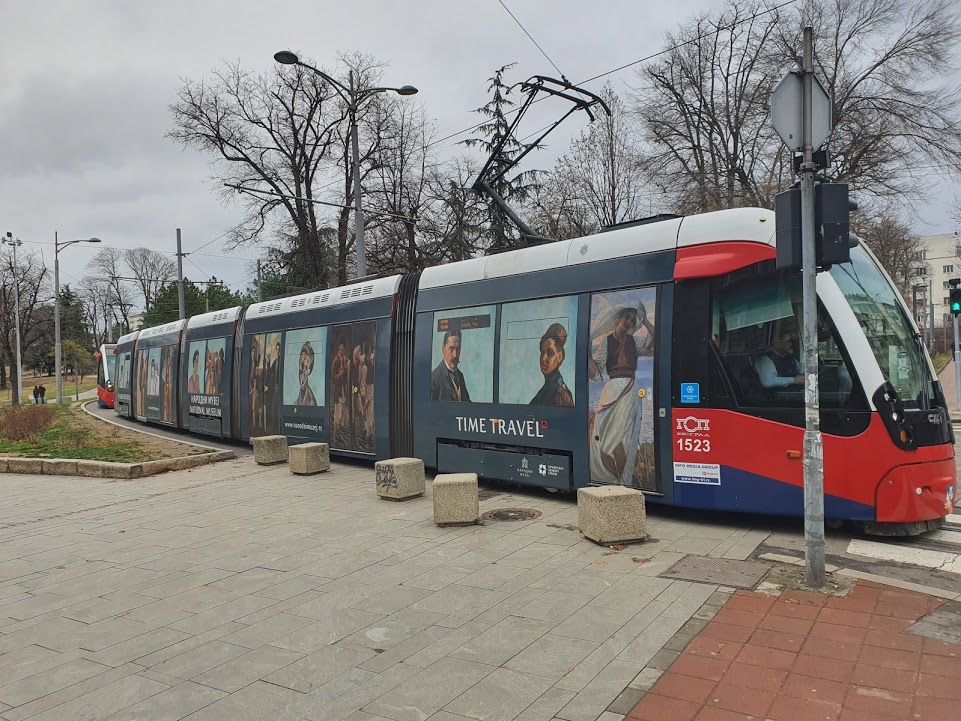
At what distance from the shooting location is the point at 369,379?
37.9 ft

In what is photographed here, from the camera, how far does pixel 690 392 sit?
23.1 feet

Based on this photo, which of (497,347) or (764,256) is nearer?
(764,256)

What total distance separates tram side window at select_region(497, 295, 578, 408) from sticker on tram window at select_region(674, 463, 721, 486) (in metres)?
1.56

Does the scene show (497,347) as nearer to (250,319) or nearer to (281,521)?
(281,521)

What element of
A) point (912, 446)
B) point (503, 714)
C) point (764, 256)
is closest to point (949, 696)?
point (503, 714)

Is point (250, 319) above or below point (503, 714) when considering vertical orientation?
above

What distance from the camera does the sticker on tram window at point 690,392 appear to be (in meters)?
6.98

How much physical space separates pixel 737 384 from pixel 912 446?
1.53 meters

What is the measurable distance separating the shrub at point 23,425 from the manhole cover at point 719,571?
1700 cm

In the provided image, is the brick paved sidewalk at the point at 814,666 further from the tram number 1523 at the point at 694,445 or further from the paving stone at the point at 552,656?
the tram number 1523 at the point at 694,445

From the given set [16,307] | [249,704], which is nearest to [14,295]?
[16,307]

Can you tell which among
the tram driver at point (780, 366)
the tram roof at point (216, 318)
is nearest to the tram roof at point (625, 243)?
the tram driver at point (780, 366)

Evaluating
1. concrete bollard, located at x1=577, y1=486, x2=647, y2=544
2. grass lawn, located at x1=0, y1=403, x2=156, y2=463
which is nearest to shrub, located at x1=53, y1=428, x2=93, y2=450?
grass lawn, located at x1=0, y1=403, x2=156, y2=463

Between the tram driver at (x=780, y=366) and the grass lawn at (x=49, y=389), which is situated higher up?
the tram driver at (x=780, y=366)
